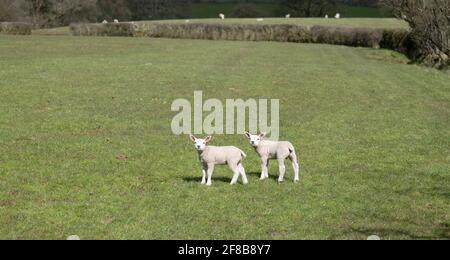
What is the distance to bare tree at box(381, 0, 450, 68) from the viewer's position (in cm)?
4800

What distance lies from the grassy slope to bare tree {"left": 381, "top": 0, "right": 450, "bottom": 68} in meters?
10.5

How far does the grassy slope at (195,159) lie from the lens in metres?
12.5

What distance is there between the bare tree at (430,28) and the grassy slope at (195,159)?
1047 cm

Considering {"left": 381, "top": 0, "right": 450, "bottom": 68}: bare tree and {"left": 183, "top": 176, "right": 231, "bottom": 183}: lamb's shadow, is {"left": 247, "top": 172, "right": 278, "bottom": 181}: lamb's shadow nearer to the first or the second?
{"left": 183, "top": 176, "right": 231, "bottom": 183}: lamb's shadow

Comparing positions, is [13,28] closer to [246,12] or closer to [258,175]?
[258,175]

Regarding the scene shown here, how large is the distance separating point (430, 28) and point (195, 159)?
37618 mm

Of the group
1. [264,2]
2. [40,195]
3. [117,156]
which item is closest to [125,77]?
[117,156]

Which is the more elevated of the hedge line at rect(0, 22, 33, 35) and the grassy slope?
the grassy slope

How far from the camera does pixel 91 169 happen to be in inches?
645

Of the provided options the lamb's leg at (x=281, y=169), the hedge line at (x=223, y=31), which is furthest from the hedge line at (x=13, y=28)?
the lamb's leg at (x=281, y=169)

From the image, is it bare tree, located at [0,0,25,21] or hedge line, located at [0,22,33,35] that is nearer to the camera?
hedge line, located at [0,22,33,35]

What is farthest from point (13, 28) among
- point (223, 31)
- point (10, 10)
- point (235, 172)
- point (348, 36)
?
point (235, 172)

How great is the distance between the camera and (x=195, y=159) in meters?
17.9

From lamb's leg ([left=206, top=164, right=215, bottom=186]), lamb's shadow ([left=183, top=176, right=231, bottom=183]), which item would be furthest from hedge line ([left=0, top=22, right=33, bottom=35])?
lamb's leg ([left=206, top=164, right=215, bottom=186])
